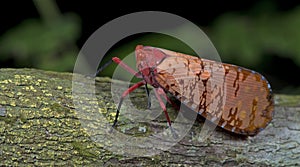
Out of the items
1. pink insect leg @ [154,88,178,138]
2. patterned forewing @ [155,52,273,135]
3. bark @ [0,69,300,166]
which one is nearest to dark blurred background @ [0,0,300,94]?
patterned forewing @ [155,52,273,135]

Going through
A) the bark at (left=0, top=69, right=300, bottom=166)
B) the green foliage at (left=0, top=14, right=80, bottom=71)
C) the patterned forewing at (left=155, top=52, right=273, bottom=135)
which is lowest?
the bark at (left=0, top=69, right=300, bottom=166)

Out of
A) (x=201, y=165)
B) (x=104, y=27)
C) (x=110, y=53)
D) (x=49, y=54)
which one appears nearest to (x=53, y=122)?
(x=201, y=165)

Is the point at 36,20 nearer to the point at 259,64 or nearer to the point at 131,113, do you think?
the point at 131,113

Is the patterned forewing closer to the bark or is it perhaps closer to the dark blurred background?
the bark

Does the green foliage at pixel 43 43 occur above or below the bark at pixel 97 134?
above

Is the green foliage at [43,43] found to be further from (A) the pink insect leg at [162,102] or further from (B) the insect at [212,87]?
(A) the pink insect leg at [162,102]

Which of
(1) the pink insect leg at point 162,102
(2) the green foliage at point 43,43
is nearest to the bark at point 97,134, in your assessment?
(1) the pink insect leg at point 162,102
